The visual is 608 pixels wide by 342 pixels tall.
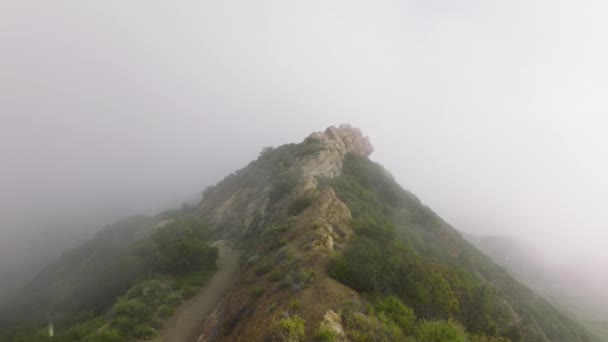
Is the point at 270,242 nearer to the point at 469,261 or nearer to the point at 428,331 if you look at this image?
the point at 428,331

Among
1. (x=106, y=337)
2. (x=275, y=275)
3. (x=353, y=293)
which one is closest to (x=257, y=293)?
(x=275, y=275)

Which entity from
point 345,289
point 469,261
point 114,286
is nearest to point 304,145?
point 469,261

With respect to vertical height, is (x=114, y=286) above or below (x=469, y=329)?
below

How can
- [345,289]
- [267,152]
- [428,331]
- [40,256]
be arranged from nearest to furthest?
[428,331] → [345,289] → [267,152] → [40,256]

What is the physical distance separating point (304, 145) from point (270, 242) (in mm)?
32185

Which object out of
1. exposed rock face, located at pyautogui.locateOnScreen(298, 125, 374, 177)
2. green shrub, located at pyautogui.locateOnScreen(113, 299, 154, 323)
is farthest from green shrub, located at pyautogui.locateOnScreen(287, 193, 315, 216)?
green shrub, located at pyautogui.locateOnScreen(113, 299, 154, 323)

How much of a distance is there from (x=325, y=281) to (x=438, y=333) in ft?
16.7

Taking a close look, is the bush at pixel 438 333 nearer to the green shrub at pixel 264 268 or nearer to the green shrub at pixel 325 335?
the green shrub at pixel 325 335

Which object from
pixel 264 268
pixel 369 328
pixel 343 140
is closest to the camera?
pixel 369 328

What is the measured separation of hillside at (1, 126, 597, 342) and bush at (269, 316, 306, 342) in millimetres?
46

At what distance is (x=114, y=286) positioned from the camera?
31844 mm

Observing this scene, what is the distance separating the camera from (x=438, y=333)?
1141cm

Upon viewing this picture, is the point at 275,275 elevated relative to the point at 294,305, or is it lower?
lower

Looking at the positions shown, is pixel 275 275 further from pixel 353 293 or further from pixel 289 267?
pixel 353 293
